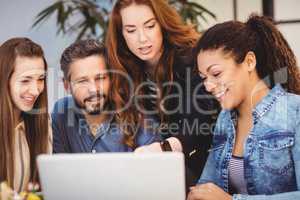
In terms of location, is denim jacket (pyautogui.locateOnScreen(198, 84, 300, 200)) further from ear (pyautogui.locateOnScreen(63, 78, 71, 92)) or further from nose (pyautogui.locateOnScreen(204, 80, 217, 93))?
ear (pyautogui.locateOnScreen(63, 78, 71, 92))

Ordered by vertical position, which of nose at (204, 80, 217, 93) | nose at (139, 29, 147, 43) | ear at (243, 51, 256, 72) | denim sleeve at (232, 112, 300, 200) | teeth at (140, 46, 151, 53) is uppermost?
nose at (139, 29, 147, 43)

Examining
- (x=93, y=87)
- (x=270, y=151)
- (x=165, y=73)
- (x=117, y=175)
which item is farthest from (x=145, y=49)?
(x=117, y=175)

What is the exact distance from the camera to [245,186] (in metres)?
2.60

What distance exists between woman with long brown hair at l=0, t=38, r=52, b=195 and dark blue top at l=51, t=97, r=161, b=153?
59mm

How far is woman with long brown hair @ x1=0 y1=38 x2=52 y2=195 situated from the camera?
277cm

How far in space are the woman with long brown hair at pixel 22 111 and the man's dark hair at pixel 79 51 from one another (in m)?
0.12

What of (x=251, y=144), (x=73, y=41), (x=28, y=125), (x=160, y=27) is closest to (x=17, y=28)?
(x=73, y=41)

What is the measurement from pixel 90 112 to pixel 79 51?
0.35 metres

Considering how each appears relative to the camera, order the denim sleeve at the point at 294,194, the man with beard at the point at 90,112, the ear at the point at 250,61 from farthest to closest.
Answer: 1. the man with beard at the point at 90,112
2. the ear at the point at 250,61
3. the denim sleeve at the point at 294,194

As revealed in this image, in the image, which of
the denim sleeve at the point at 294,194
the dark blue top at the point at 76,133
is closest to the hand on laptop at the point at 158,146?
the dark blue top at the point at 76,133

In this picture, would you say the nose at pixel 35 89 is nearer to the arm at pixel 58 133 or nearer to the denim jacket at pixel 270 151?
the arm at pixel 58 133

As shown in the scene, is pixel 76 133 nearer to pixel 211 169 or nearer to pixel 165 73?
pixel 165 73

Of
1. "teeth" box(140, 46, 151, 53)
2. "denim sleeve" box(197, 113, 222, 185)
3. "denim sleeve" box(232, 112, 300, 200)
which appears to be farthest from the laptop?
"teeth" box(140, 46, 151, 53)

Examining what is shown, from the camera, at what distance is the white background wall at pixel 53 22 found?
277 cm
